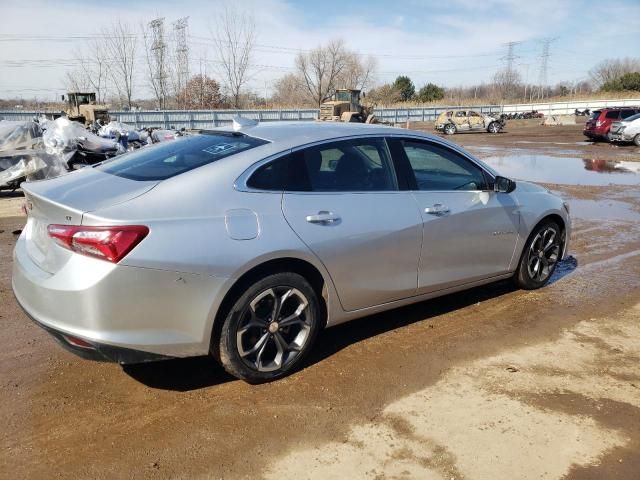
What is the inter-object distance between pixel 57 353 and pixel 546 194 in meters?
4.51

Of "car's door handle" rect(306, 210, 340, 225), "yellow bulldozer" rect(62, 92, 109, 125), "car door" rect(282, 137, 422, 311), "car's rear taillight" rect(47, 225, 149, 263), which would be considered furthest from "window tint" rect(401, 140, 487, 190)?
"yellow bulldozer" rect(62, 92, 109, 125)

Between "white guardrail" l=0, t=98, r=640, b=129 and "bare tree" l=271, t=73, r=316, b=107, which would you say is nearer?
"white guardrail" l=0, t=98, r=640, b=129

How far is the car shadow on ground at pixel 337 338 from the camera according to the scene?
3517mm

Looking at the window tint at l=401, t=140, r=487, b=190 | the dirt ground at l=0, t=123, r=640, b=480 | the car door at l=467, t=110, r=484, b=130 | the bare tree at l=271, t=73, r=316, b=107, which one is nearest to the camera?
the dirt ground at l=0, t=123, r=640, b=480

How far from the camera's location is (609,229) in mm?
8055

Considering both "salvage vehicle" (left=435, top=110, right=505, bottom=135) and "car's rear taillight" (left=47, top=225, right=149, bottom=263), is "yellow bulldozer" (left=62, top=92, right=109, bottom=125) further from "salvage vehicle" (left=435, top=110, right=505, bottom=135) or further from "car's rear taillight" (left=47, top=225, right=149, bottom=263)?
"car's rear taillight" (left=47, top=225, right=149, bottom=263)

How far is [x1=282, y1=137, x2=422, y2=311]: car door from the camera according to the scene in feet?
11.5

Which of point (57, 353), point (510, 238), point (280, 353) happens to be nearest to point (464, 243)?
point (510, 238)

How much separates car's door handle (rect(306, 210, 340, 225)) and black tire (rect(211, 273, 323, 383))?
0.37 meters

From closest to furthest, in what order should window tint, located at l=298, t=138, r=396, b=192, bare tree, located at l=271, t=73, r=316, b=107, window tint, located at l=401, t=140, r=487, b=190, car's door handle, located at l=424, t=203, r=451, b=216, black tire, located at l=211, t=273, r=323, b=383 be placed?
black tire, located at l=211, t=273, r=323, b=383, window tint, located at l=298, t=138, r=396, b=192, car's door handle, located at l=424, t=203, r=451, b=216, window tint, located at l=401, t=140, r=487, b=190, bare tree, located at l=271, t=73, r=316, b=107

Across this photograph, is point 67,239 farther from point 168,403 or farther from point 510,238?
point 510,238

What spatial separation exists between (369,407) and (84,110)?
30577 millimetres

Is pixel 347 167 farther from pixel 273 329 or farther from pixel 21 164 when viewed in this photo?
pixel 21 164

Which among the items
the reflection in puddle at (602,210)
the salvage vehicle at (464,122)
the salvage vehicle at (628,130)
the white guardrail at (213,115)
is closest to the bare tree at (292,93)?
the white guardrail at (213,115)
